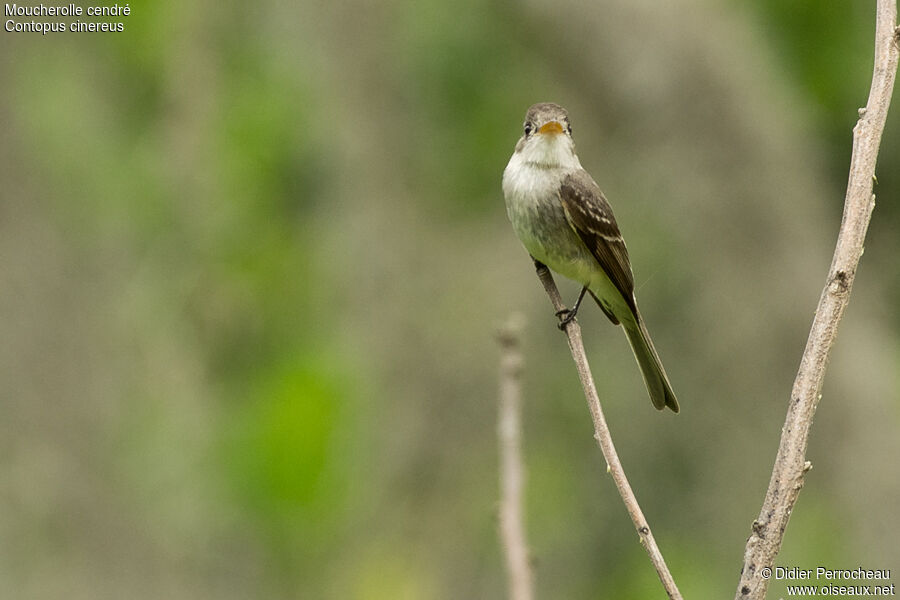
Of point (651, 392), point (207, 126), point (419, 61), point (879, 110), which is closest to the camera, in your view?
point (879, 110)

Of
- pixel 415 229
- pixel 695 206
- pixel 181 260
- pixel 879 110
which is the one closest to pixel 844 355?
pixel 695 206

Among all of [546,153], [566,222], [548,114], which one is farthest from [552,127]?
[566,222]

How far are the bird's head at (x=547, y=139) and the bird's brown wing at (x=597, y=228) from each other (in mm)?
86

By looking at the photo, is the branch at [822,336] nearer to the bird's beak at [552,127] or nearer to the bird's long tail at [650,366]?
the bird's long tail at [650,366]

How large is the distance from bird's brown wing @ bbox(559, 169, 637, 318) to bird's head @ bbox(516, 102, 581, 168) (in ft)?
0.28

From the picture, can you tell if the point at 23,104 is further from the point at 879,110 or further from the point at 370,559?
the point at 879,110

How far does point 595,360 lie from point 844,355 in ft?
4.68

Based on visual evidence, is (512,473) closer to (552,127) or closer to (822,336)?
(822,336)

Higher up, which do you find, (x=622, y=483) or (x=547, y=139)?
(x=547, y=139)

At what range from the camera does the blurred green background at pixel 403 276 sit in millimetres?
5680

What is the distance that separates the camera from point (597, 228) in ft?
13.0

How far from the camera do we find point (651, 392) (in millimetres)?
3699

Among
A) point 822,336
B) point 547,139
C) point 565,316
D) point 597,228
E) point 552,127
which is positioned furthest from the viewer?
point 597,228

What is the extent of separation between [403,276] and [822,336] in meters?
5.33
